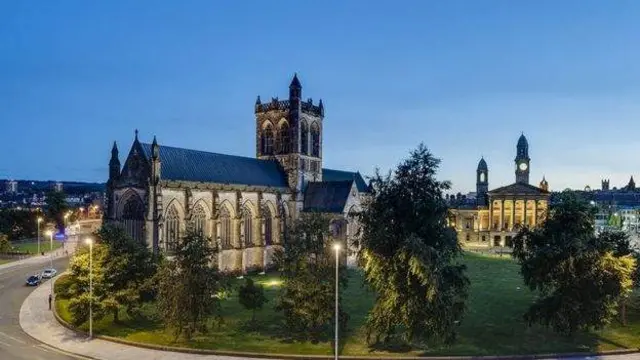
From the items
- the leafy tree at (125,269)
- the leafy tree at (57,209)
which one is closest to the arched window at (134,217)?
the leafy tree at (125,269)

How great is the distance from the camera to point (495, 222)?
5630 inches

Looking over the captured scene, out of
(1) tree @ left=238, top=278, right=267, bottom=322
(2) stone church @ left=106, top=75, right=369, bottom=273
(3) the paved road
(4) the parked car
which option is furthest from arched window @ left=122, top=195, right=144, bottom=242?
(1) tree @ left=238, top=278, right=267, bottom=322

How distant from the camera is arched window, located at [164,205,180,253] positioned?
203ft

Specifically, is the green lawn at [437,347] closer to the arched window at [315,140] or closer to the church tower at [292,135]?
the church tower at [292,135]

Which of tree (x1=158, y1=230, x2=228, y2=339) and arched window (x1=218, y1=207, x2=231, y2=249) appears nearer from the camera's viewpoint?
tree (x1=158, y1=230, x2=228, y2=339)

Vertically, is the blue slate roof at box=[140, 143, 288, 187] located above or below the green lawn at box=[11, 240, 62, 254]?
above

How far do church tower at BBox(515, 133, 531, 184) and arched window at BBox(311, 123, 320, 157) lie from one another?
93100mm

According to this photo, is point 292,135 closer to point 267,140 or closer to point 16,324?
point 267,140

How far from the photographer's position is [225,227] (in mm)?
71062

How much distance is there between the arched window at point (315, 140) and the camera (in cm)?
8775

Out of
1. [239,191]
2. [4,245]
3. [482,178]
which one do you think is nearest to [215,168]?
[239,191]

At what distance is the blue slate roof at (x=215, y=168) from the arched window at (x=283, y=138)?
2385 mm

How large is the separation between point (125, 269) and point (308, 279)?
52.4 feet

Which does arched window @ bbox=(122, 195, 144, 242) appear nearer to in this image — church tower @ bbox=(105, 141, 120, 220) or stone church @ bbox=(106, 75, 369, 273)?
stone church @ bbox=(106, 75, 369, 273)
